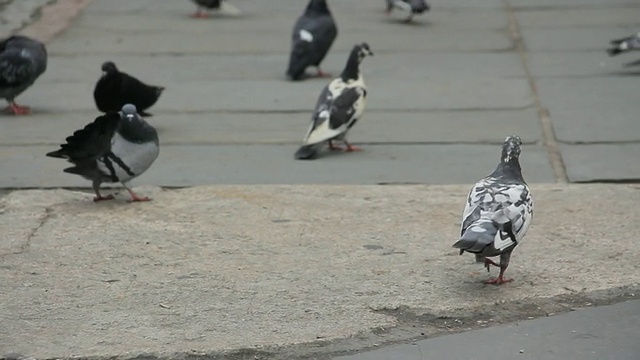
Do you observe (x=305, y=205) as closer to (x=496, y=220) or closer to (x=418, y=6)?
(x=496, y=220)

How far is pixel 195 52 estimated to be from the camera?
13703 millimetres

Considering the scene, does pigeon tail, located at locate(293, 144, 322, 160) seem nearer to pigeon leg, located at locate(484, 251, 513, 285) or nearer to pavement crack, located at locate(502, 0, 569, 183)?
pavement crack, located at locate(502, 0, 569, 183)

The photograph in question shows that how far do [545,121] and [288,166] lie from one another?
2.53 metres

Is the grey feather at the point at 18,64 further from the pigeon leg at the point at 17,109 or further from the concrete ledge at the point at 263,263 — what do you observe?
the concrete ledge at the point at 263,263

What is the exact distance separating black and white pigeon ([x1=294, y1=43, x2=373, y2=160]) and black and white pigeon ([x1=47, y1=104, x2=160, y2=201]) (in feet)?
5.66

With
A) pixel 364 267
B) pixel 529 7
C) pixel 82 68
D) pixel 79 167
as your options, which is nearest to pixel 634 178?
pixel 364 267

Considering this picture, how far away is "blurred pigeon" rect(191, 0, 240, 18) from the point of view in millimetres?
15672

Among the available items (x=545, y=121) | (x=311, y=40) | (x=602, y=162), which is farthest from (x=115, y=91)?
(x=602, y=162)

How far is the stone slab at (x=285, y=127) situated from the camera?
976cm

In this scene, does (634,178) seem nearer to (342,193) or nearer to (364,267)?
(342,193)

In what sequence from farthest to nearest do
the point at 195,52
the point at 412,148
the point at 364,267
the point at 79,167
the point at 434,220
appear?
the point at 195,52 → the point at 412,148 → the point at 79,167 → the point at 434,220 → the point at 364,267

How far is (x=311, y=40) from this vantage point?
12195 mm

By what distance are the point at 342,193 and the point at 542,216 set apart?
1421 mm

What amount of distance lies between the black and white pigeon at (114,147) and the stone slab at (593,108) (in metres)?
3.58
